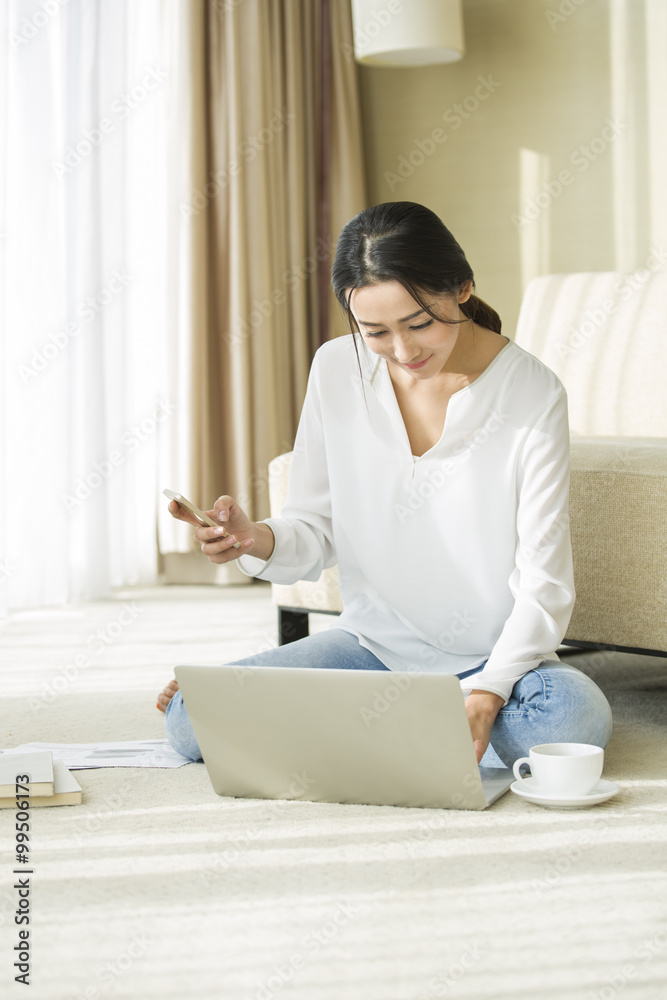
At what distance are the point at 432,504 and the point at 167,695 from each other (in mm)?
567

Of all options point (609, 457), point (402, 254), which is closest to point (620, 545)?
point (609, 457)

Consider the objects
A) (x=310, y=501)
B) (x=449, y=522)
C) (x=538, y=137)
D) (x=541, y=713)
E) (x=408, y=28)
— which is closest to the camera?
(x=541, y=713)

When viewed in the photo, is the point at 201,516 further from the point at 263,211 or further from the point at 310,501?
the point at 263,211

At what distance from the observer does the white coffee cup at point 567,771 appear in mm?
1327

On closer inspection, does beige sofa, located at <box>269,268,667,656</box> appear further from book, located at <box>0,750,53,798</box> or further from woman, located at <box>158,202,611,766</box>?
book, located at <box>0,750,53,798</box>

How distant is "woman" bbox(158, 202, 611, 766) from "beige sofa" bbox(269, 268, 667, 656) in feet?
0.78

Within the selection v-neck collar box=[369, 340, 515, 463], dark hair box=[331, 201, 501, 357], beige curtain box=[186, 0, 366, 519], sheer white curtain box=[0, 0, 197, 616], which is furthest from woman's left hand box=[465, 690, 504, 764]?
beige curtain box=[186, 0, 366, 519]

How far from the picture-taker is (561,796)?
1.33 meters

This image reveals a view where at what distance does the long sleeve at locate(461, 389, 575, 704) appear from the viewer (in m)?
1.43

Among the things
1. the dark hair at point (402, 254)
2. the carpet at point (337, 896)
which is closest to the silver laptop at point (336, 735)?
the carpet at point (337, 896)

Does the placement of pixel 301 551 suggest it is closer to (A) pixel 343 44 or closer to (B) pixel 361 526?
(B) pixel 361 526

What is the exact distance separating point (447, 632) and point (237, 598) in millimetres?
1697

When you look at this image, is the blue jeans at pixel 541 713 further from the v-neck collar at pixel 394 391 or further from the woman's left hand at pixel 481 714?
the v-neck collar at pixel 394 391

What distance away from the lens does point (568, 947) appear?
0.98 metres
